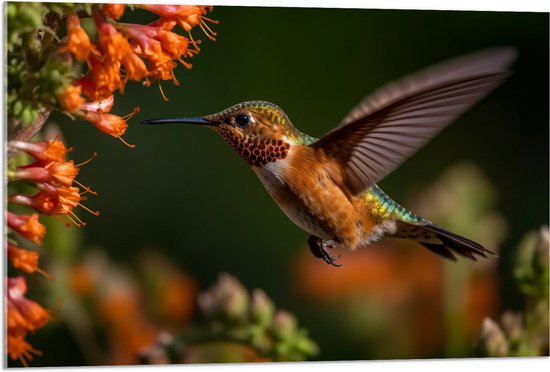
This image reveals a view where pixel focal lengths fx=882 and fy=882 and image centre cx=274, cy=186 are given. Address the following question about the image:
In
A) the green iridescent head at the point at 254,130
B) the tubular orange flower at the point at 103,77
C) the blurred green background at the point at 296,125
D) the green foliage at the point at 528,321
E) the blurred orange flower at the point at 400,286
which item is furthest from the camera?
the blurred orange flower at the point at 400,286

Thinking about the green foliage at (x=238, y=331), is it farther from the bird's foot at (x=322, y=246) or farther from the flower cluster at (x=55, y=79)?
the flower cluster at (x=55, y=79)

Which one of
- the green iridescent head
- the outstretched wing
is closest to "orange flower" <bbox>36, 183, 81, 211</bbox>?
the green iridescent head

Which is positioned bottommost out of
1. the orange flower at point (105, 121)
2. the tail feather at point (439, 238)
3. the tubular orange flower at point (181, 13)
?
the tail feather at point (439, 238)

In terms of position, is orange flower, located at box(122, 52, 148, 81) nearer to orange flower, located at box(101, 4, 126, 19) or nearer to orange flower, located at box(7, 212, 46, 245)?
orange flower, located at box(101, 4, 126, 19)

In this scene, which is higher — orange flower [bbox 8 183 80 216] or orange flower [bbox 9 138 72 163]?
orange flower [bbox 9 138 72 163]

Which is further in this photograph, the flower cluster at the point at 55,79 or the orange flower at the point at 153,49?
the orange flower at the point at 153,49

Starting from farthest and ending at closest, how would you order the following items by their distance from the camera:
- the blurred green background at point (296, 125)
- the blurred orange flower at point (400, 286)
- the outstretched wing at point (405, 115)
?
1. the blurred orange flower at point (400, 286)
2. the blurred green background at point (296, 125)
3. the outstretched wing at point (405, 115)

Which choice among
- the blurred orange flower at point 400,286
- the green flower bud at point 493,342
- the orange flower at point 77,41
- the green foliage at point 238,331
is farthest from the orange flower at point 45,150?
the blurred orange flower at point 400,286
